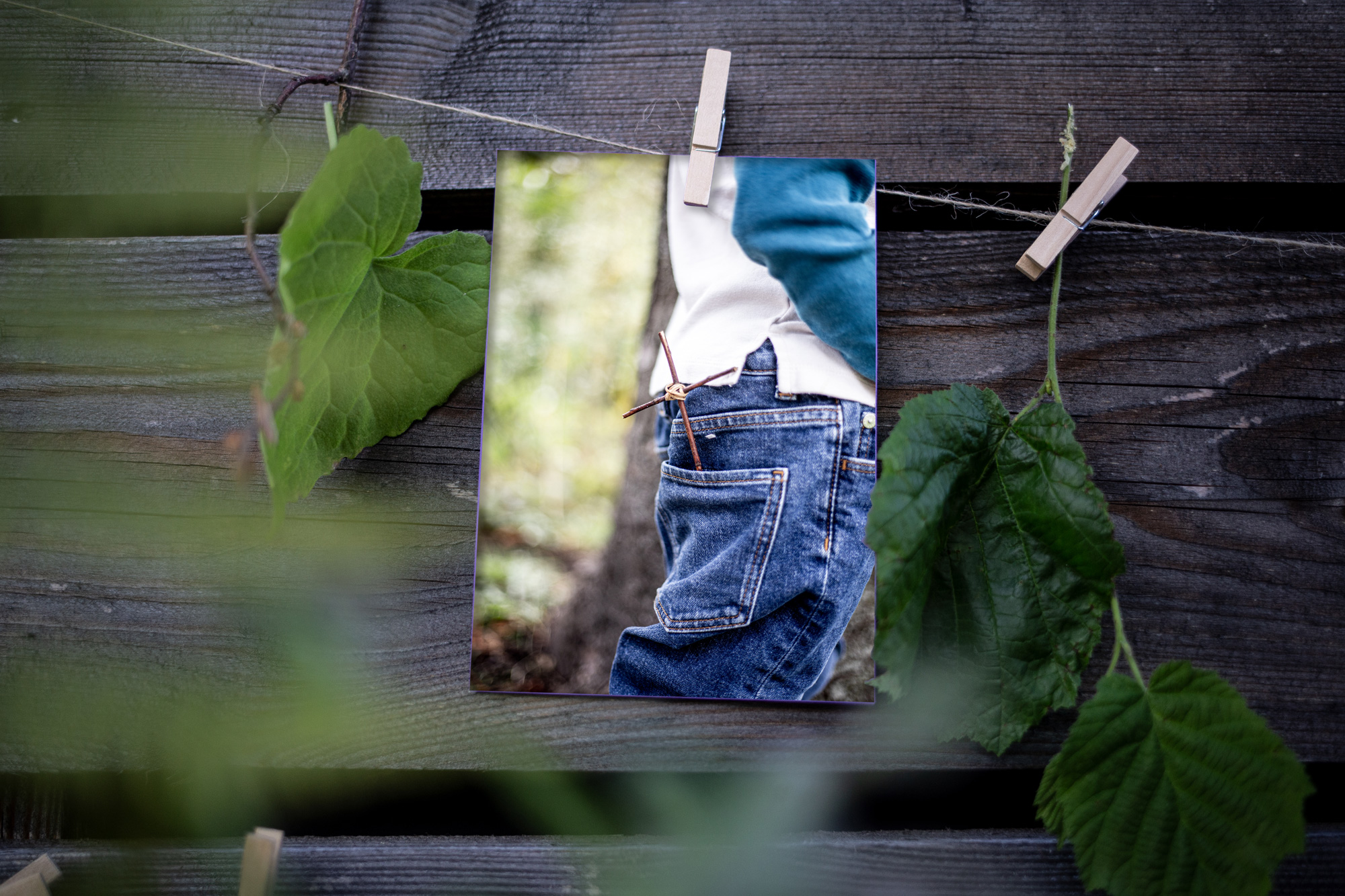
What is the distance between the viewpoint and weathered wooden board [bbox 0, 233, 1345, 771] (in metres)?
0.83

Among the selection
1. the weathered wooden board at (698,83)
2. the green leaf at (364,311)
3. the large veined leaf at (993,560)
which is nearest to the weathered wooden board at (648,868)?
the large veined leaf at (993,560)

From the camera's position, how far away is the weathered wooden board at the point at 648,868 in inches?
32.0

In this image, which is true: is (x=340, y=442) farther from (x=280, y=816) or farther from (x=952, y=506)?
(x=952, y=506)

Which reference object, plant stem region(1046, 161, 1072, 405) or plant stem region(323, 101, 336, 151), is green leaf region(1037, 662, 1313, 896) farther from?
plant stem region(323, 101, 336, 151)

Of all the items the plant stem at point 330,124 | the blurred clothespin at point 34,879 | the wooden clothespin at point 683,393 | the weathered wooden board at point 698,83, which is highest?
the weathered wooden board at point 698,83

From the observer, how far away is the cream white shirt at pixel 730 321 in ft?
2.69

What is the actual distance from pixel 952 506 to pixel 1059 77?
530mm

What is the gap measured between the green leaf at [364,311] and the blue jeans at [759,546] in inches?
10.6

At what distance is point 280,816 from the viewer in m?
0.88

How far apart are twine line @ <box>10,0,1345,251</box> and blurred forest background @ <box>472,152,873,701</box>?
10 centimetres

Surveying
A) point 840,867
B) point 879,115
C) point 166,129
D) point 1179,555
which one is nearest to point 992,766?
point 840,867

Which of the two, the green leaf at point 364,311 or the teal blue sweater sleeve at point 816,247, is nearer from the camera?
the green leaf at point 364,311

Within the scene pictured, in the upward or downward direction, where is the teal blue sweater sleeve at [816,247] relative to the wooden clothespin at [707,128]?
downward

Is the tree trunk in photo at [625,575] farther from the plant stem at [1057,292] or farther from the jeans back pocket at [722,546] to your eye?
the plant stem at [1057,292]
